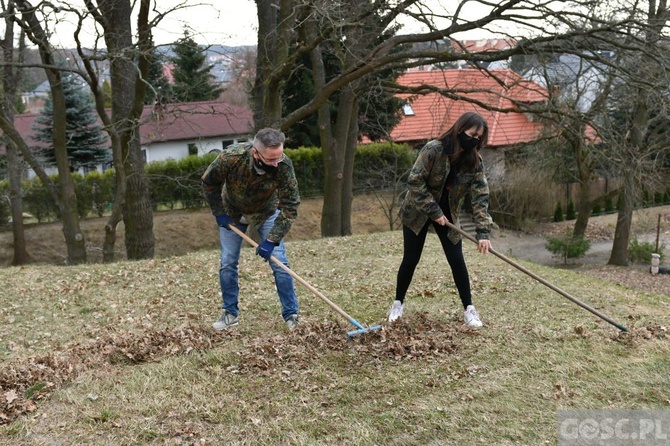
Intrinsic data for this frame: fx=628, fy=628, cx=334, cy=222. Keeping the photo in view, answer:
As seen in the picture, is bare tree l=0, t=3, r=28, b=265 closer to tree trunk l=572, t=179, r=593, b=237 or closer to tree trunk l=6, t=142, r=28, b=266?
tree trunk l=6, t=142, r=28, b=266

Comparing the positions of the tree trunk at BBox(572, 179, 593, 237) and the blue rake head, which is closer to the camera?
the blue rake head

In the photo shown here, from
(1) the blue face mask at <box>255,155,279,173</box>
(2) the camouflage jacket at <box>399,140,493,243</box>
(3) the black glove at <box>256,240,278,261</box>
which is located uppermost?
(1) the blue face mask at <box>255,155,279,173</box>

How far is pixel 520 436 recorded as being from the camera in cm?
359

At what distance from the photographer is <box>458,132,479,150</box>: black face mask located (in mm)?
5070

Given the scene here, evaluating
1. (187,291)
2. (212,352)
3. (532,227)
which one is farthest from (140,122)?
(532,227)

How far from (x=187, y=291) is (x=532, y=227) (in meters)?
20.5

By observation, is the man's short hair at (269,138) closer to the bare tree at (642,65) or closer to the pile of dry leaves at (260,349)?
the pile of dry leaves at (260,349)

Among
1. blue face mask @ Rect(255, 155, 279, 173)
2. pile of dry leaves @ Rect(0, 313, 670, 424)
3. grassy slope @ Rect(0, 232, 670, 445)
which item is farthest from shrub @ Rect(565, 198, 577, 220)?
blue face mask @ Rect(255, 155, 279, 173)

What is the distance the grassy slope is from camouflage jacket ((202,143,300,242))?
105 centimetres

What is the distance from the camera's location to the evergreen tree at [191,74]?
11953 mm

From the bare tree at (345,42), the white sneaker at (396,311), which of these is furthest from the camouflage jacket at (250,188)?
the bare tree at (345,42)

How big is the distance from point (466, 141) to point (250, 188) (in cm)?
183

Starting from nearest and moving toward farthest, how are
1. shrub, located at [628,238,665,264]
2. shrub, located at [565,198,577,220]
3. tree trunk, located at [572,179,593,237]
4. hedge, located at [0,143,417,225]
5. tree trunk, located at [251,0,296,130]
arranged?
tree trunk, located at [251,0,296,130] → shrub, located at [628,238,665,264] → tree trunk, located at [572,179,593,237] → hedge, located at [0,143,417,225] → shrub, located at [565,198,577,220]

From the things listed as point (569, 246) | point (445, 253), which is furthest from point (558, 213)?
point (445, 253)
